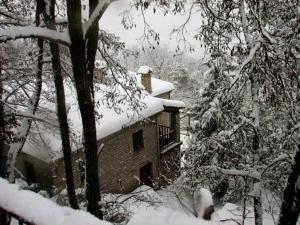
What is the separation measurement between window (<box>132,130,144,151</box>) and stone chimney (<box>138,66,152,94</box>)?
375 cm

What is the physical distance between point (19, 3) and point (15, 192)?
27.2 feet

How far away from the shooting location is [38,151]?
12977 mm

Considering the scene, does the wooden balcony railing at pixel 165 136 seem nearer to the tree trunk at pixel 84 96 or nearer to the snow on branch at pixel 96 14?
the tree trunk at pixel 84 96

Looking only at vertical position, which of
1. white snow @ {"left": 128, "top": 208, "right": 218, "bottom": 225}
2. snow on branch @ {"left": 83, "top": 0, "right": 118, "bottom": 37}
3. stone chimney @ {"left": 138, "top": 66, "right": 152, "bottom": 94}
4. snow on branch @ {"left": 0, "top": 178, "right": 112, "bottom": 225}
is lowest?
stone chimney @ {"left": 138, "top": 66, "right": 152, "bottom": 94}

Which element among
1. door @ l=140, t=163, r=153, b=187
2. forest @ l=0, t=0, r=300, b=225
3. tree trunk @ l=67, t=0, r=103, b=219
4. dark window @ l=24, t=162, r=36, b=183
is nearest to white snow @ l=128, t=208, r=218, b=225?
forest @ l=0, t=0, r=300, b=225

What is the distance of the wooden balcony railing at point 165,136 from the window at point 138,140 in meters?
1.94

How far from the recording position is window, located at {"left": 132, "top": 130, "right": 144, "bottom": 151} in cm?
1828

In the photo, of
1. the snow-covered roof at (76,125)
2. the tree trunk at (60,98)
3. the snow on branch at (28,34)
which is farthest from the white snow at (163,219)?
the snow-covered roof at (76,125)

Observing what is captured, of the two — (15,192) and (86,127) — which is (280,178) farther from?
(15,192)

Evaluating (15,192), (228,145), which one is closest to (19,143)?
(228,145)

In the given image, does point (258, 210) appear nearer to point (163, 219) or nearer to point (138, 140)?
point (163, 219)

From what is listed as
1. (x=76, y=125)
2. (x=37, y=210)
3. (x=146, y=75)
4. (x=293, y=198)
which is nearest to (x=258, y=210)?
(x=293, y=198)

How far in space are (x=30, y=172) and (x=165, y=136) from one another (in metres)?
8.66

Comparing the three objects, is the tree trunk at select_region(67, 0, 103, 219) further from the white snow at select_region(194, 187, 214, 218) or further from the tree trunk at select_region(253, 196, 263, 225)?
the tree trunk at select_region(253, 196, 263, 225)
